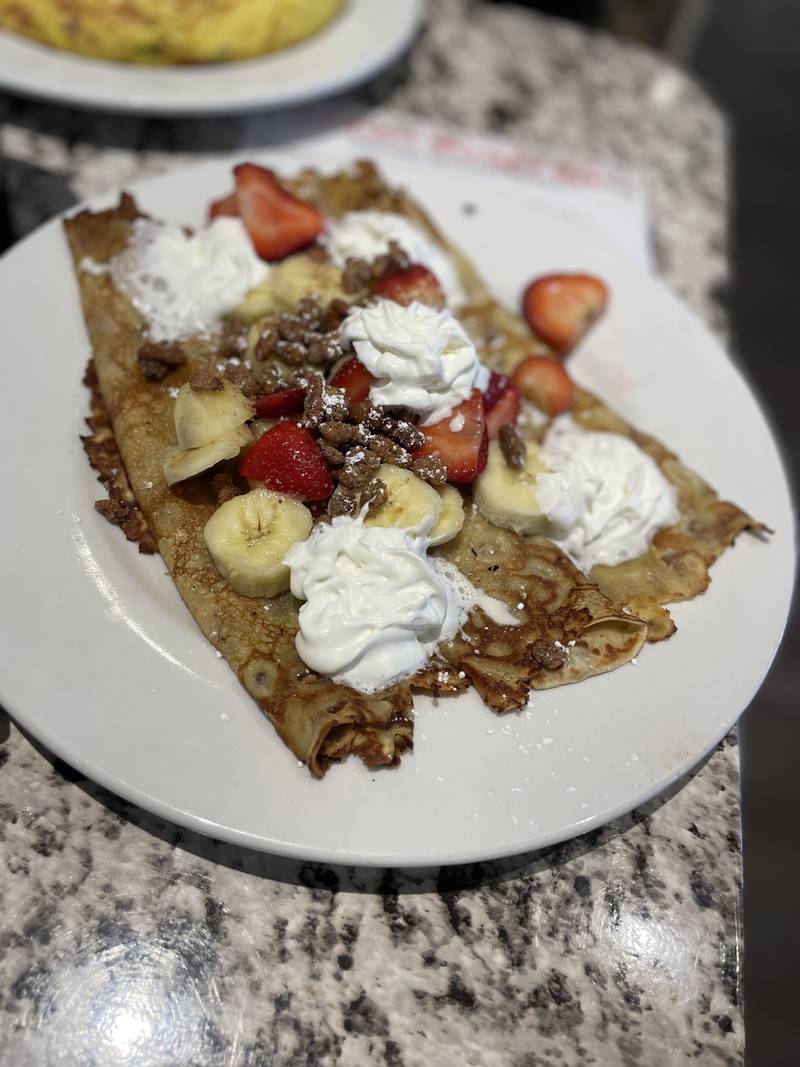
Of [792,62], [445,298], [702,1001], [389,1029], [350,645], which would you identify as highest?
[792,62]

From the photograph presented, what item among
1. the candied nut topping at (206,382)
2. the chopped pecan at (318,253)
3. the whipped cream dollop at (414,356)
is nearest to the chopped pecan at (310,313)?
the whipped cream dollop at (414,356)

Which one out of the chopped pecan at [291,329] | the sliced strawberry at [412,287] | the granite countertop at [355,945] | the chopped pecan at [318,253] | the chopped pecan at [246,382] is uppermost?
the sliced strawberry at [412,287]

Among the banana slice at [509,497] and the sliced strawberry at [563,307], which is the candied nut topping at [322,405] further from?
the sliced strawberry at [563,307]

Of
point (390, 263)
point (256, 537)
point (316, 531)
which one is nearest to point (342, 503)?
point (316, 531)

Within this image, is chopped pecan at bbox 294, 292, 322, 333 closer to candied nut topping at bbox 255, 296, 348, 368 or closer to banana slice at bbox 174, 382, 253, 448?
candied nut topping at bbox 255, 296, 348, 368

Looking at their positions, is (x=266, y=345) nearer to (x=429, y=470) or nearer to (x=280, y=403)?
(x=280, y=403)

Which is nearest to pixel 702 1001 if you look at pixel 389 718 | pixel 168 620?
pixel 389 718

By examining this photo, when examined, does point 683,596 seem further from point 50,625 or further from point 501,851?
point 50,625
